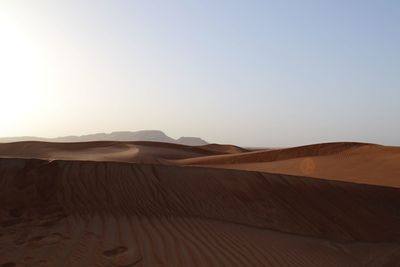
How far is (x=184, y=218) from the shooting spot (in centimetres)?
616

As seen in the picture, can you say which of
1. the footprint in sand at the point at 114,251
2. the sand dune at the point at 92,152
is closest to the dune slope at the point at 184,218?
the footprint in sand at the point at 114,251

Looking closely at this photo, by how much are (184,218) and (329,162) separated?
1273 centimetres

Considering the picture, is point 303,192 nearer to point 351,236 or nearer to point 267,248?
point 351,236

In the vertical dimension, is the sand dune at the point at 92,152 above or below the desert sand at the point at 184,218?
above

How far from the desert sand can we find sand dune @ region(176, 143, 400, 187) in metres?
5.53

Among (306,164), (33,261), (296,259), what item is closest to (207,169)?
(296,259)

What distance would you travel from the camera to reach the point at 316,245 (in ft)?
18.7

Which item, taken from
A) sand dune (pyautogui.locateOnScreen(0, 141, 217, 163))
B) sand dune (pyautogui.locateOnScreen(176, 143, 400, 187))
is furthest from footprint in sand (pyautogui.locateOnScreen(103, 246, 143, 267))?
sand dune (pyautogui.locateOnScreen(0, 141, 217, 163))

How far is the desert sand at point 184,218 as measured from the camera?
14.7 ft

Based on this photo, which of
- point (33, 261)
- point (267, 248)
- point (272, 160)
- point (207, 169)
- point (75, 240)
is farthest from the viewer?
point (272, 160)

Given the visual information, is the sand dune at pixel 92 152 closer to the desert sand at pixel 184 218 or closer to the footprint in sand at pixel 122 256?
the desert sand at pixel 184 218

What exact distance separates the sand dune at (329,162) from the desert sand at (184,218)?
553cm

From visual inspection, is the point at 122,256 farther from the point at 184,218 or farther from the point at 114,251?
the point at 184,218

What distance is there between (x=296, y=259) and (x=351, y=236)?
2078 mm
